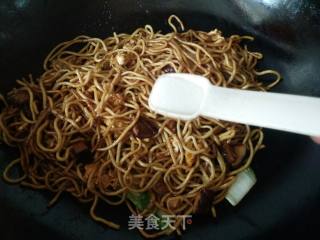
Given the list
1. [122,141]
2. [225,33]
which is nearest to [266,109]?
[122,141]

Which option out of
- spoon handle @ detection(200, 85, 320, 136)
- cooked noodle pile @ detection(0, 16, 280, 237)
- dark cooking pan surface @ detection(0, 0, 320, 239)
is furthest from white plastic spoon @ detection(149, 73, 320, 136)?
dark cooking pan surface @ detection(0, 0, 320, 239)

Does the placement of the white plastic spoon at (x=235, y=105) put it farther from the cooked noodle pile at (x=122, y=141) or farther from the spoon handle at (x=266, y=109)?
the cooked noodle pile at (x=122, y=141)

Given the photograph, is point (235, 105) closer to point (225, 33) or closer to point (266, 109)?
point (266, 109)

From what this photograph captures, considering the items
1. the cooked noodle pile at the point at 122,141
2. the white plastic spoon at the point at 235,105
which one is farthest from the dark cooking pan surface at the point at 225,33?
the white plastic spoon at the point at 235,105

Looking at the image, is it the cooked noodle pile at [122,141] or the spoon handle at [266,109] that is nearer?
the spoon handle at [266,109]

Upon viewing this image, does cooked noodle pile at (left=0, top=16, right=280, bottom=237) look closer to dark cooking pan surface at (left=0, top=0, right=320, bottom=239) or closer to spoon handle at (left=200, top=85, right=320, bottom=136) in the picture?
dark cooking pan surface at (left=0, top=0, right=320, bottom=239)
